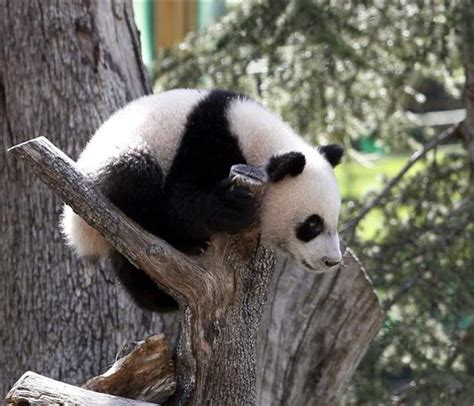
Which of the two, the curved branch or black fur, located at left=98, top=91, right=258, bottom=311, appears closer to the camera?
the curved branch

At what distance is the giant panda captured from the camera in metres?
3.32

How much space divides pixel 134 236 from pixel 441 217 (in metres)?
2.90

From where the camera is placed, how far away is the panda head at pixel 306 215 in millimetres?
3447

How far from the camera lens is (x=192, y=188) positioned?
3367mm

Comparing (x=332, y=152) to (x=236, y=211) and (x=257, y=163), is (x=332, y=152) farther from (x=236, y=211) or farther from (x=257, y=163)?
(x=236, y=211)

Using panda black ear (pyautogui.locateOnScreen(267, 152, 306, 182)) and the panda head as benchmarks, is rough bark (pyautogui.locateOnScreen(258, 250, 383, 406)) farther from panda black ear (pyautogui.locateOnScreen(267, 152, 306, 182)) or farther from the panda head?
panda black ear (pyautogui.locateOnScreen(267, 152, 306, 182))

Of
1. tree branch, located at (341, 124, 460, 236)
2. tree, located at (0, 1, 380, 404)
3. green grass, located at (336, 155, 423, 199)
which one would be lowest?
green grass, located at (336, 155, 423, 199)

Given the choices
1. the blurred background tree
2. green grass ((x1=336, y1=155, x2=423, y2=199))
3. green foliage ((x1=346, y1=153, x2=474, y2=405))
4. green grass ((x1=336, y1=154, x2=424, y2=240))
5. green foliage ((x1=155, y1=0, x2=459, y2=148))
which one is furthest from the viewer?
green grass ((x1=336, y1=155, x2=423, y2=199))

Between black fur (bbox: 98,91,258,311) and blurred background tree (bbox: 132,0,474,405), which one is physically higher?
black fur (bbox: 98,91,258,311)

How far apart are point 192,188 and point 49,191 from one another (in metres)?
1.02

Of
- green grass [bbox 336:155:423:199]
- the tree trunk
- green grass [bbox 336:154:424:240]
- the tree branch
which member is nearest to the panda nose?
the tree trunk

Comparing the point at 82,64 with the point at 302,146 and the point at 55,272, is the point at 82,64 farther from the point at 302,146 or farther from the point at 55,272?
the point at 302,146

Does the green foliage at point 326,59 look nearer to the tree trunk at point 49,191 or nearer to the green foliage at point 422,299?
the green foliage at point 422,299

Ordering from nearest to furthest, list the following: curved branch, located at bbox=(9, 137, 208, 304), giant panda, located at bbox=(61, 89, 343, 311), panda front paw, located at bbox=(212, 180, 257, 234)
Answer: curved branch, located at bbox=(9, 137, 208, 304)
panda front paw, located at bbox=(212, 180, 257, 234)
giant panda, located at bbox=(61, 89, 343, 311)
